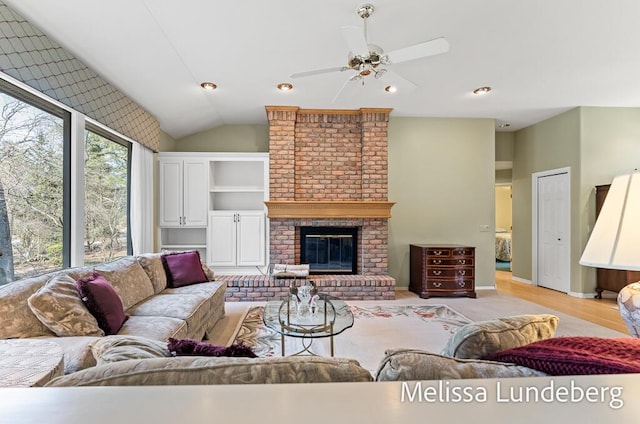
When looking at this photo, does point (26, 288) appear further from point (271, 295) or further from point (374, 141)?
point (374, 141)

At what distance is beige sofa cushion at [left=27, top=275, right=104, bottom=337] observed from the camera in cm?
181

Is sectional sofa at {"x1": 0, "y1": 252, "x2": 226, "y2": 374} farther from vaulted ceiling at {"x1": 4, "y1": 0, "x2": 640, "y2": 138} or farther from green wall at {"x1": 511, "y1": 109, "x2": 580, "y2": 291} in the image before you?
green wall at {"x1": 511, "y1": 109, "x2": 580, "y2": 291}

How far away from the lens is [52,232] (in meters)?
2.76

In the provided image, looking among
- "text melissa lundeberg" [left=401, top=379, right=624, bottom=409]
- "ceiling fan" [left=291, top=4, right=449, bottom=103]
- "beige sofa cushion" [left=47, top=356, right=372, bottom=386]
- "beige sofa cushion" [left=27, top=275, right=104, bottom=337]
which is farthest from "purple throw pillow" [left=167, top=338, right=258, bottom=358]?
"ceiling fan" [left=291, top=4, right=449, bottom=103]

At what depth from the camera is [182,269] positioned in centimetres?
349

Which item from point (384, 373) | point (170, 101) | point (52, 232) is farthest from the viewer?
point (170, 101)

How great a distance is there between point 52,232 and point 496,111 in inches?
226

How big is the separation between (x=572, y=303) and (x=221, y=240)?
5113mm

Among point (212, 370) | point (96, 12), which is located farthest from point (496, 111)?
point (212, 370)

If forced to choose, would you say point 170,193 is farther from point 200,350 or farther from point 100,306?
point 200,350

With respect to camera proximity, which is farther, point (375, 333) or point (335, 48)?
point (375, 333)

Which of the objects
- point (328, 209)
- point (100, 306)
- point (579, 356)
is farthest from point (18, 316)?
point (328, 209)

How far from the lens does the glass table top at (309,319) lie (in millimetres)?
2201

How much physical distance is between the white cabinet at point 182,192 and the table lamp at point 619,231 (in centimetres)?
470
